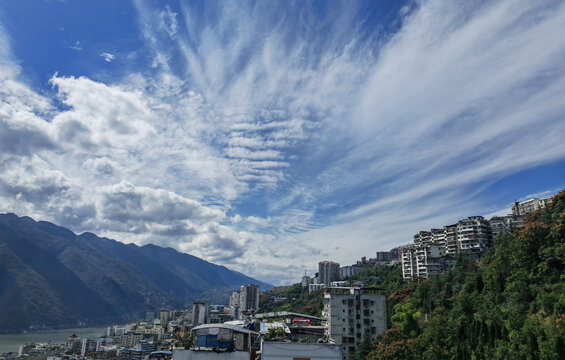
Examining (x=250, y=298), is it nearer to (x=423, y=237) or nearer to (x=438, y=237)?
(x=423, y=237)

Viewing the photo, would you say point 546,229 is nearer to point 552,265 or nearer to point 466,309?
point 552,265

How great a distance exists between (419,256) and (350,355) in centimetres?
2419

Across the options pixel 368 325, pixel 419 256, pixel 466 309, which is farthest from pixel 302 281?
pixel 466 309

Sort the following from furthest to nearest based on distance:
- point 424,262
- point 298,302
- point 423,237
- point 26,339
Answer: point 26,339
point 298,302
point 423,237
point 424,262

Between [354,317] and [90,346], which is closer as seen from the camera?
[354,317]

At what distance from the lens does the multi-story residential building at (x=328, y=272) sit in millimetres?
100875

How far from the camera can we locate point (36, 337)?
4705 inches

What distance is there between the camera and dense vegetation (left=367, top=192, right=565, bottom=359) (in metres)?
19.8

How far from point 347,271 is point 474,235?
48.4 meters

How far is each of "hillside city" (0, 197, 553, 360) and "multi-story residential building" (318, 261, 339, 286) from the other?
10.3 inches

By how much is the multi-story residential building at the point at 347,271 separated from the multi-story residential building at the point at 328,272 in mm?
1302

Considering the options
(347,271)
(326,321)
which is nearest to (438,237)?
(326,321)

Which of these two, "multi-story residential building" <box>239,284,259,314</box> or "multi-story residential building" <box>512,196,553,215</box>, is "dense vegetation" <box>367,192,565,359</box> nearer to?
"multi-story residential building" <box>512,196,553,215</box>

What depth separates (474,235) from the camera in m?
53.5
